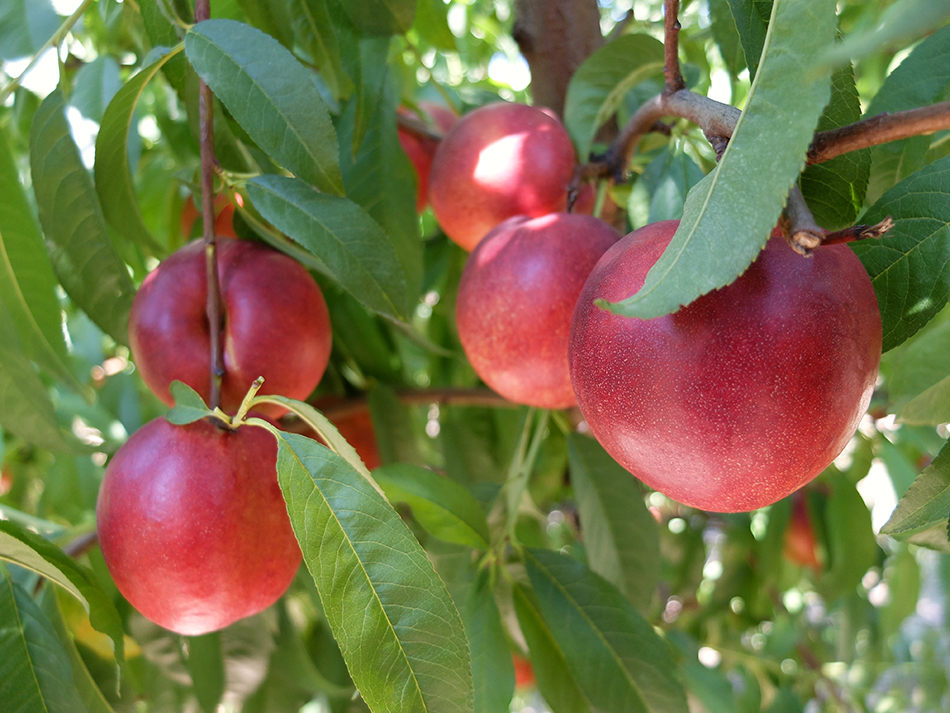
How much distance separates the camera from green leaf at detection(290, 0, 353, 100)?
0.61 meters

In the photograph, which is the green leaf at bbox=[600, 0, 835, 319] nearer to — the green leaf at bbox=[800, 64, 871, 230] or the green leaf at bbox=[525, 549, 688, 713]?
the green leaf at bbox=[800, 64, 871, 230]

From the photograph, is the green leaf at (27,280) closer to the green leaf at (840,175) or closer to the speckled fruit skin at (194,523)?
the speckled fruit skin at (194,523)

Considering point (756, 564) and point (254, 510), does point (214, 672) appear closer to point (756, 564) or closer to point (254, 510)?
point (254, 510)

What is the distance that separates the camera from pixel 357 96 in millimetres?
618

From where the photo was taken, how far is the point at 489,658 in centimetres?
56

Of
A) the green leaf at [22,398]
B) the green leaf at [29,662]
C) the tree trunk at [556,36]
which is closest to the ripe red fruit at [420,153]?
the tree trunk at [556,36]

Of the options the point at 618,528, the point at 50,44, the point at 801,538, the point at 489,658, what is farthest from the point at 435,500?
the point at 801,538

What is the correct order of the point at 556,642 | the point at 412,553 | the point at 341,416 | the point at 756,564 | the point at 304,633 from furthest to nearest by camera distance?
the point at 756,564 < the point at 304,633 < the point at 341,416 < the point at 556,642 < the point at 412,553

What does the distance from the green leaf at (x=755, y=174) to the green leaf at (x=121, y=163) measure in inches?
15.6

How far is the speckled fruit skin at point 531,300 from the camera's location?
1.73 feet

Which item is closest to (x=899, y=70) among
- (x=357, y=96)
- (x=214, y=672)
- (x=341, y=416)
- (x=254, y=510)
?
(x=357, y=96)

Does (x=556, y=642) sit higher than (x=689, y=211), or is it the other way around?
(x=689, y=211)

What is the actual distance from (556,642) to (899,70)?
0.49m

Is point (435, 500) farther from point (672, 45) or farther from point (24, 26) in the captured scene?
point (24, 26)
